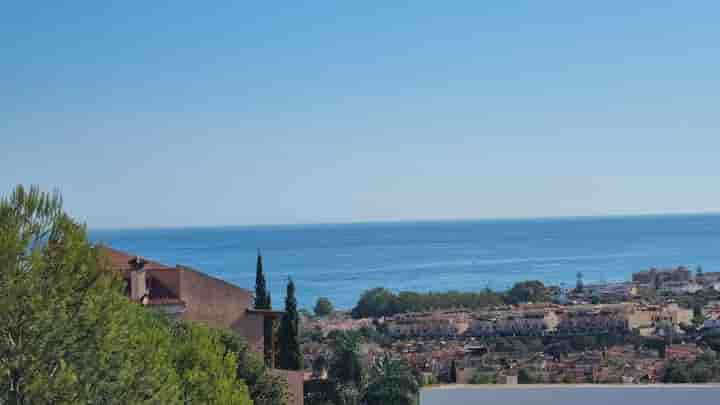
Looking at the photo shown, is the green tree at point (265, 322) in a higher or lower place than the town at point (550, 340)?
higher

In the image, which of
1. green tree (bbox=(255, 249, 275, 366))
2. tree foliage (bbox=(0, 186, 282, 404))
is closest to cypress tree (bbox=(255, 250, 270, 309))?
green tree (bbox=(255, 249, 275, 366))

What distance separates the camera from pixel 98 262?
6027 mm

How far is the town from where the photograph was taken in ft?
51.2

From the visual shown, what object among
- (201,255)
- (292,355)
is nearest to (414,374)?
(292,355)

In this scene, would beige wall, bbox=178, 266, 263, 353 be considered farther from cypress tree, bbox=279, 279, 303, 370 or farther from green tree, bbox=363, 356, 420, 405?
green tree, bbox=363, 356, 420, 405

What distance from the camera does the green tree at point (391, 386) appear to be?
1368 centimetres

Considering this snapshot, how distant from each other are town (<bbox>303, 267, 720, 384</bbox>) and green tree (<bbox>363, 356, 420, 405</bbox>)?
350 mm

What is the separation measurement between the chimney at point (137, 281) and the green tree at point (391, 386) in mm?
4462

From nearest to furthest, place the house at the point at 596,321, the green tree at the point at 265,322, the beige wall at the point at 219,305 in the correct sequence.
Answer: the beige wall at the point at 219,305
the green tree at the point at 265,322
the house at the point at 596,321

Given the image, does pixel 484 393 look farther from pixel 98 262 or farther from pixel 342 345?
pixel 98 262

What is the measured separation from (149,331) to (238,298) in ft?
17.0

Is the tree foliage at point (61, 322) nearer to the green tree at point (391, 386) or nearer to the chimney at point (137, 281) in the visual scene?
the chimney at point (137, 281)

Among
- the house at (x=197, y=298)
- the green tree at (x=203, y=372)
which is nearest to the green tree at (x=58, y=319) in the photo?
the green tree at (x=203, y=372)

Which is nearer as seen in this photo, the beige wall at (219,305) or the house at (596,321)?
the beige wall at (219,305)
